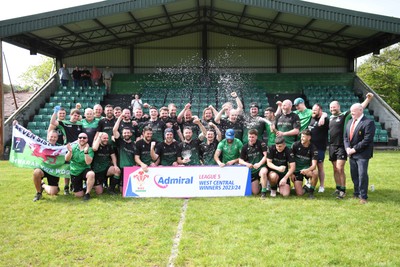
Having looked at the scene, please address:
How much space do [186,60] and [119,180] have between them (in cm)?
1724

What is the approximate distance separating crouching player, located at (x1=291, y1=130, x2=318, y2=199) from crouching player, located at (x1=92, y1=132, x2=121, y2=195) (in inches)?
164

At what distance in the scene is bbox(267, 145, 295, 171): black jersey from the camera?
7.43 meters

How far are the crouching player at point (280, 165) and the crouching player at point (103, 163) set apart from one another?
3591 millimetres

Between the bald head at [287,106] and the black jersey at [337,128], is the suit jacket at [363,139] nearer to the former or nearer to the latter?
the black jersey at [337,128]

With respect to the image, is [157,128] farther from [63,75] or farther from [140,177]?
[63,75]

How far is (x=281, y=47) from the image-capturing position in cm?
2422

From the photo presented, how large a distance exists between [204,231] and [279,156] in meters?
3.09

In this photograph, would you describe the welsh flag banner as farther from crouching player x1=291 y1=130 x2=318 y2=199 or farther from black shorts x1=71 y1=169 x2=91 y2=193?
crouching player x1=291 y1=130 x2=318 y2=199

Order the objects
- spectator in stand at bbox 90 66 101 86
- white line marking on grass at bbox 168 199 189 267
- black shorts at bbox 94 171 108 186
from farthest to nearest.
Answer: spectator in stand at bbox 90 66 101 86, black shorts at bbox 94 171 108 186, white line marking on grass at bbox 168 199 189 267

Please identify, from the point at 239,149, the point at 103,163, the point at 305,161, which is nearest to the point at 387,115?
the point at 305,161

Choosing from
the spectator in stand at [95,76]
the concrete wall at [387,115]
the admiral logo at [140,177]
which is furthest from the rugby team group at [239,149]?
the spectator in stand at [95,76]

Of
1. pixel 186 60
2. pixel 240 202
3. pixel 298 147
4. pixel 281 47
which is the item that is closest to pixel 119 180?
pixel 240 202

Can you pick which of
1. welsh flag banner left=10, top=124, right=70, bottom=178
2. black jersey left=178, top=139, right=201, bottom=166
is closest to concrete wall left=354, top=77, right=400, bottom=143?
black jersey left=178, top=139, right=201, bottom=166

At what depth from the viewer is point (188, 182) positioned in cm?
745
